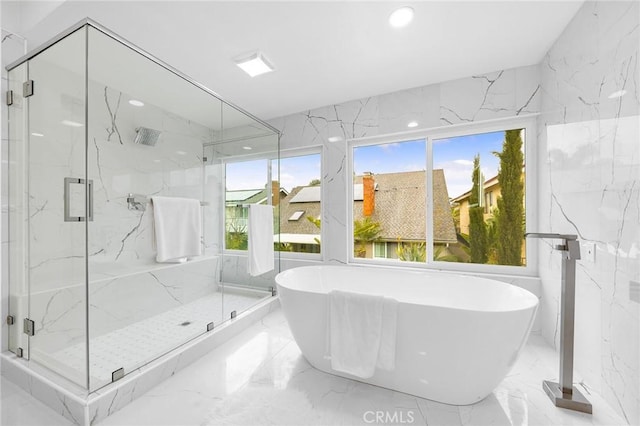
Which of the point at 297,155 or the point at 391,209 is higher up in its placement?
the point at 297,155

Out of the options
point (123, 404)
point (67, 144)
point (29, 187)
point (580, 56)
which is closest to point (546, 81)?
point (580, 56)

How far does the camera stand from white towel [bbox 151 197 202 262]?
92.8 inches

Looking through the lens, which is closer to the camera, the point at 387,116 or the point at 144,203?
the point at 144,203

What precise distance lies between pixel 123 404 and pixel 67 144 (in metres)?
1.61

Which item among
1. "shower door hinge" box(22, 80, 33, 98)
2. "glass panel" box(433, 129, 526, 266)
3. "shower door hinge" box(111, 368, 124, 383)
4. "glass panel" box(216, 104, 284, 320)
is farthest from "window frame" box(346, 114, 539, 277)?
"shower door hinge" box(22, 80, 33, 98)

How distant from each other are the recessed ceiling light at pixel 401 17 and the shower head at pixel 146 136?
6.43 ft

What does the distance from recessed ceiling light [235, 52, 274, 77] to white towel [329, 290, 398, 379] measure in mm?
1821

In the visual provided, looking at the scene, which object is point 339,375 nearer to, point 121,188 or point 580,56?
point 121,188

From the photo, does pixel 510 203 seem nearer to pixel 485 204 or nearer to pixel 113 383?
pixel 485 204

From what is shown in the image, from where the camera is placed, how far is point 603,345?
181 centimetres

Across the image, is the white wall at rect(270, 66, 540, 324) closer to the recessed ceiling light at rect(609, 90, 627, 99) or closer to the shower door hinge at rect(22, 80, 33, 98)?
the recessed ceiling light at rect(609, 90, 627, 99)

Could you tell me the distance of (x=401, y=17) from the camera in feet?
6.58
